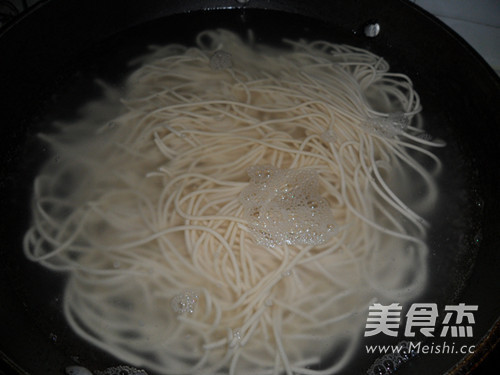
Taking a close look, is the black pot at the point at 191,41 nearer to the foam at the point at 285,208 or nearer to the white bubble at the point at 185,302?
the white bubble at the point at 185,302

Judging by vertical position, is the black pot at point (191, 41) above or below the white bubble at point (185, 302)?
above

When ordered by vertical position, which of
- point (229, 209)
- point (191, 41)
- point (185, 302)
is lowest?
point (185, 302)

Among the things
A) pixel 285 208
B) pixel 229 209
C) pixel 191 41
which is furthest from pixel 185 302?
pixel 191 41

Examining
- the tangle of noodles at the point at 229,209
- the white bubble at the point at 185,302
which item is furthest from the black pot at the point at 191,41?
the white bubble at the point at 185,302

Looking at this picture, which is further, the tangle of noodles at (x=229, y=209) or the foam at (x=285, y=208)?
the foam at (x=285, y=208)

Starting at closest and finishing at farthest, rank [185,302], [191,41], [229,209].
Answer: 1. [185,302]
2. [229,209]
3. [191,41]

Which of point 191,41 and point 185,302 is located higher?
point 191,41

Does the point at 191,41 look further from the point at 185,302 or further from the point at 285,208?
the point at 185,302
